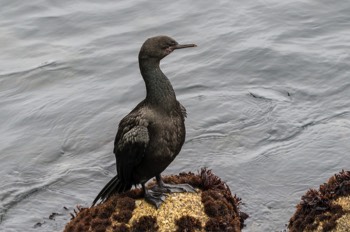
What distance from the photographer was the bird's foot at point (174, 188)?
8037mm

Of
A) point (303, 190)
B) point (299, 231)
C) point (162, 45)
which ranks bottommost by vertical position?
point (303, 190)

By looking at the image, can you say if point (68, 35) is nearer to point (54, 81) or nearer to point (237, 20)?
point (54, 81)

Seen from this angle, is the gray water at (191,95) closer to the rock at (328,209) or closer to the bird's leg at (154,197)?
the rock at (328,209)

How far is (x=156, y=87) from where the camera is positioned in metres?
8.09

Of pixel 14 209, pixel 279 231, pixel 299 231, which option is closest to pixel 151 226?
pixel 299 231

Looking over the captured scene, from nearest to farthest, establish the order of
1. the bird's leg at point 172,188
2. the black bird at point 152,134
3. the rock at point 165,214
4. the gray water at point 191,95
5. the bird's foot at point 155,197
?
1. the rock at point 165,214
2. the bird's foot at point 155,197
3. the black bird at point 152,134
4. the bird's leg at point 172,188
5. the gray water at point 191,95

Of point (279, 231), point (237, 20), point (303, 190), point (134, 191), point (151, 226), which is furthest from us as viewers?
point (237, 20)

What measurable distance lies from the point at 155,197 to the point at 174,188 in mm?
320

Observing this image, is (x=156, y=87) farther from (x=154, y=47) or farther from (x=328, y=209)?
(x=328, y=209)

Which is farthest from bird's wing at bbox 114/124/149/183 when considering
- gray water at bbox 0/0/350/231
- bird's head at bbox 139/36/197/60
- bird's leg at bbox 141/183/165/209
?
gray water at bbox 0/0/350/231

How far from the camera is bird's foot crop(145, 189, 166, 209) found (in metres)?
7.80

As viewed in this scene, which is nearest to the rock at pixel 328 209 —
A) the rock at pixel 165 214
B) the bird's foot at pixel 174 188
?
the rock at pixel 165 214

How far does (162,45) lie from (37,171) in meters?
4.33

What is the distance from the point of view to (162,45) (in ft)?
26.9
